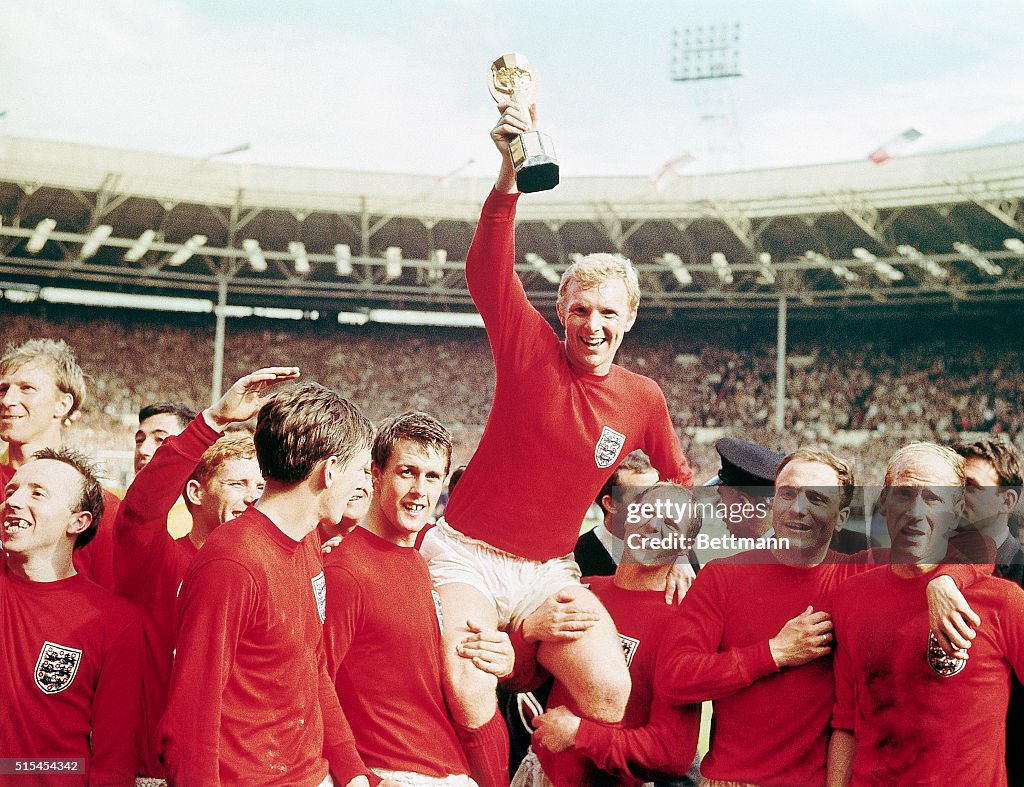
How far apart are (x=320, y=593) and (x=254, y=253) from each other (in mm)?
20538

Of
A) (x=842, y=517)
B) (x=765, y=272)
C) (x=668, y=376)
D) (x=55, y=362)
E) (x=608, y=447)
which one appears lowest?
(x=668, y=376)

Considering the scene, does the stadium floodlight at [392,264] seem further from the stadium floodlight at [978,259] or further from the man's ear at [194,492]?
the man's ear at [194,492]

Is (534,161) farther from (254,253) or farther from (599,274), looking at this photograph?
(254,253)

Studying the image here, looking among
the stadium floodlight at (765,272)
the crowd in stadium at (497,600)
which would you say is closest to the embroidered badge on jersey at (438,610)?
the crowd in stadium at (497,600)

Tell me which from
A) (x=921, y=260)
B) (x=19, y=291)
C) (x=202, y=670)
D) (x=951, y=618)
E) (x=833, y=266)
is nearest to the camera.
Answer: (x=202, y=670)

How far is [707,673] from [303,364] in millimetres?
22287

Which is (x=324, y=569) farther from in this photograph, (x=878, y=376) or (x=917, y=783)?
(x=878, y=376)

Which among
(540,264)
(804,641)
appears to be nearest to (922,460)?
(804,641)

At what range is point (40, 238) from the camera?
21266 millimetres

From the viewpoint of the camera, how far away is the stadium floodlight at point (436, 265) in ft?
73.3

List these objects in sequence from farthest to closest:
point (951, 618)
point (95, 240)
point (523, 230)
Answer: point (523, 230) → point (95, 240) → point (951, 618)

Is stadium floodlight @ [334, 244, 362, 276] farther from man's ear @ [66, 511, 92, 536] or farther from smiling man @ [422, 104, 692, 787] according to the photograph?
man's ear @ [66, 511, 92, 536]

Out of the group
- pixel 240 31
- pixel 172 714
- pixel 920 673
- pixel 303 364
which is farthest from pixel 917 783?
pixel 303 364

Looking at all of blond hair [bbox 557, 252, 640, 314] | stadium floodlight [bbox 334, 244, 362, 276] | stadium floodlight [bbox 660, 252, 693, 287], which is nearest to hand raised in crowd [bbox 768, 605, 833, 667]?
blond hair [bbox 557, 252, 640, 314]
